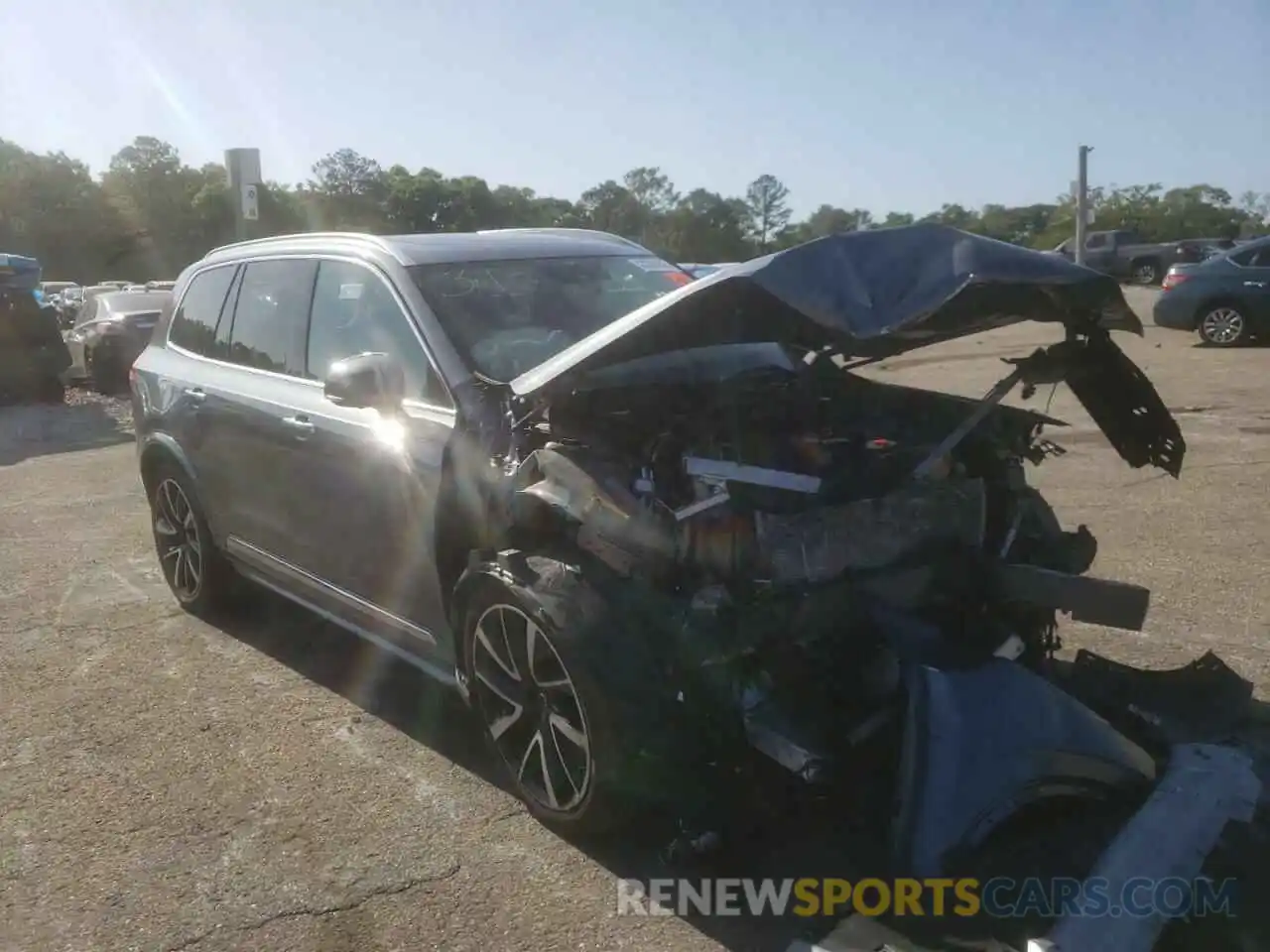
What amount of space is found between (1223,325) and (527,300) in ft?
48.5

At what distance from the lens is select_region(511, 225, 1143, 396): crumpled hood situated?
10.5 feet

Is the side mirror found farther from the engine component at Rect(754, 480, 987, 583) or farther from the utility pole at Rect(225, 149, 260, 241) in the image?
the utility pole at Rect(225, 149, 260, 241)

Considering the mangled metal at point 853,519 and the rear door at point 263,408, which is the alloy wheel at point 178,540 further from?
the mangled metal at point 853,519

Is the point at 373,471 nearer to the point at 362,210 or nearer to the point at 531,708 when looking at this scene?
the point at 531,708

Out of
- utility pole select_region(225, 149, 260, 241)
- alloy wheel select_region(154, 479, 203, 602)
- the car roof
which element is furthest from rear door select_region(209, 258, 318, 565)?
utility pole select_region(225, 149, 260, 241)

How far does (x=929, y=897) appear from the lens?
3.03 m

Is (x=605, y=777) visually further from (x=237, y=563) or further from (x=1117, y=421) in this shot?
(x=237, y=563)

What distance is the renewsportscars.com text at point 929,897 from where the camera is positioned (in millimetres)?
2727

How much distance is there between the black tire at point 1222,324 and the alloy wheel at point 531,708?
50.8 ft

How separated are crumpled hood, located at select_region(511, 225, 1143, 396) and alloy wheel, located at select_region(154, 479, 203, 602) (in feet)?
9.53

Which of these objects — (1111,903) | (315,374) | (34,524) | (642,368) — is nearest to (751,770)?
(1111,903)

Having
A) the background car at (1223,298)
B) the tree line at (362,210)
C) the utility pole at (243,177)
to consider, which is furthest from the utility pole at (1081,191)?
the utility pole at (243,177)

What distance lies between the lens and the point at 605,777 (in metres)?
3.33

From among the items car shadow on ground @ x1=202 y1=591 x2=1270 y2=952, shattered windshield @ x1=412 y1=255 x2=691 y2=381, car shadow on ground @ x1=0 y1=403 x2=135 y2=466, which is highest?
shattered windshield @ x1=412 y1=255 x2=691 y2=381
